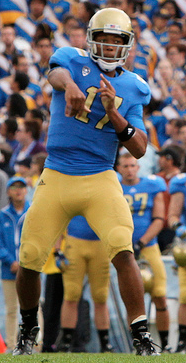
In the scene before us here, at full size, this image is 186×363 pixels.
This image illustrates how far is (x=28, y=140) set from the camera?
27.6ft

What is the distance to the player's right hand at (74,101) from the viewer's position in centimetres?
371

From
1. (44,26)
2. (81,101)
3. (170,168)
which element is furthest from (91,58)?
(44,26)

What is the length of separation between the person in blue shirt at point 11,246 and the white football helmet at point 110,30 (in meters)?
2.72

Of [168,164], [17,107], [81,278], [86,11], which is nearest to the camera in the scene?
[81,278]

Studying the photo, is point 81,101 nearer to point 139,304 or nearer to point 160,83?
point 139,304

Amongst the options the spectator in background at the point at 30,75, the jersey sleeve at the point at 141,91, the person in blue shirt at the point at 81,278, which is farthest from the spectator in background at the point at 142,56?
the jersey sleeve at the point at 141,91

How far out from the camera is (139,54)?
36.0 ft

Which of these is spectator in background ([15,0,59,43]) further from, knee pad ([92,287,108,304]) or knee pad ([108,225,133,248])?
knee pad ([108,225,133,248])

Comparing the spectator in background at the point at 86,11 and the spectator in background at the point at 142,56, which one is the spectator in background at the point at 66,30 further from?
the spectator in background at the point at 142,56

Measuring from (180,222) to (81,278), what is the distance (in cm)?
104

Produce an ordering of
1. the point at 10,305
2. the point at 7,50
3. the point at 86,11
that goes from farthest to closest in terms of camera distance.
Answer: the point at 86,11, the point at 7,50, the point at 10,305

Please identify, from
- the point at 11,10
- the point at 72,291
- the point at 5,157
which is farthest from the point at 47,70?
the point at 72,291

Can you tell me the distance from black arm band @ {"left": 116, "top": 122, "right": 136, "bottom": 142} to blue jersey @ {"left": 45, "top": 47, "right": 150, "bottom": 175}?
7.0 inches

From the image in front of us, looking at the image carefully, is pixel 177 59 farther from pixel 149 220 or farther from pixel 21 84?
pixel 149 220
